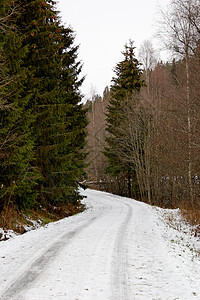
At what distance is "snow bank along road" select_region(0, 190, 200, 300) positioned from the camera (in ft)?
13.5

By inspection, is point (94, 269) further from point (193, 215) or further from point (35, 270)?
point (193, 215)

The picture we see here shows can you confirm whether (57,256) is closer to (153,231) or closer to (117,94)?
(153,231)

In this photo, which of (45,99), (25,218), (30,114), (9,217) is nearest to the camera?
(9,217)

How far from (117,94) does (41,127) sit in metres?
16.3

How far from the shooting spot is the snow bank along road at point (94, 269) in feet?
13.5

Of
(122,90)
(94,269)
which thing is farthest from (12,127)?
(122,90)

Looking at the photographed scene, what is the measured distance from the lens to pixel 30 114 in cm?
1090

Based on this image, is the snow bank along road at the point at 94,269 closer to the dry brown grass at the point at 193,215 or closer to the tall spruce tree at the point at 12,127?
the tall spruce tree at the point at 12,127

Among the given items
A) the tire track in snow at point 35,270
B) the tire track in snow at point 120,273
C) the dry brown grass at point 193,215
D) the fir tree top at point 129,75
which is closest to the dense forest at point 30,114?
the tire track in snow at point 35,270

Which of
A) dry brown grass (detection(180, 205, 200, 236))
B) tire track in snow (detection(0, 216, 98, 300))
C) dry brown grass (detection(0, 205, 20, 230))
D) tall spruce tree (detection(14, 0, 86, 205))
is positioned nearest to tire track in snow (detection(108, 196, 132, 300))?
tire track in snow (detection(0, 216, 98, 300))

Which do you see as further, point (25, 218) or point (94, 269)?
point (25, 218)

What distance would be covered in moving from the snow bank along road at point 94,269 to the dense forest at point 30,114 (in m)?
Answer: 2.39

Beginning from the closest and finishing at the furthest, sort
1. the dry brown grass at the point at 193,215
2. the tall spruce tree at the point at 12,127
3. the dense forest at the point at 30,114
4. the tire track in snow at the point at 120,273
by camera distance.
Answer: the tire track in snow at the point at 120,273
the tall spruce tree at the point at 12,127
the dense forest at the point at 30,114
the dry brown grass at the point at 193,215

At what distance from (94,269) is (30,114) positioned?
768cm
